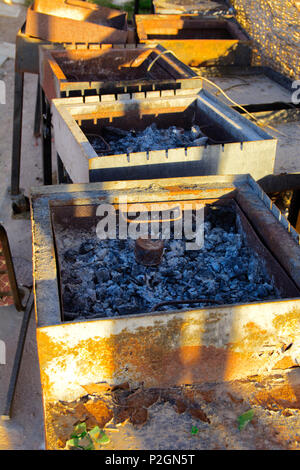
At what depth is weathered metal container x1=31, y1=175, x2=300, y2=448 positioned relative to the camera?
301 centimetres

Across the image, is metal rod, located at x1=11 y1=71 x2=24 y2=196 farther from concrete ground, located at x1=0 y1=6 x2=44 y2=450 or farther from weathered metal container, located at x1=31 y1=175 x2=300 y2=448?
weathered metal container, located at x1=31 y1=175 x2=300 y2=448

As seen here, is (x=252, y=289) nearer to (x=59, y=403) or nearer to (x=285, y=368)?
(x=285, y=368)

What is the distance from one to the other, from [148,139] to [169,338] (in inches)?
113

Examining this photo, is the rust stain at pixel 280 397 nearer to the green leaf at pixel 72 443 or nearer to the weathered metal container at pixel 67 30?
the green leaf at pixel 72 443

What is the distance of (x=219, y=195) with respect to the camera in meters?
4.32

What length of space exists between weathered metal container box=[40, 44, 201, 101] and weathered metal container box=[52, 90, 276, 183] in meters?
0.31

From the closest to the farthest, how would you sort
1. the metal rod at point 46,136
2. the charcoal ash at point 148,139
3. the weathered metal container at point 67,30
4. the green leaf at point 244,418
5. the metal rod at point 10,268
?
the green leaf at point 244,418, the charcoal ash at point 148,139, the metal rod at point 10,268, the metal rod at point 46,136, the weathered metal container at point 67,30

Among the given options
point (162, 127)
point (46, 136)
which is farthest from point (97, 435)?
point (46, 136)

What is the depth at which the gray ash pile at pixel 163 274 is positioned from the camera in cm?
366

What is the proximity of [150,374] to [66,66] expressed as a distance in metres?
4.83

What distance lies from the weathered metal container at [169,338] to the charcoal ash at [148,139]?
1.78 metres

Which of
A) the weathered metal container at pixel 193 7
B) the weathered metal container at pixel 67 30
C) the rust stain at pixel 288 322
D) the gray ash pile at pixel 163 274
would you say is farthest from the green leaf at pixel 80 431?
the weathered metal container at pixel 193 7

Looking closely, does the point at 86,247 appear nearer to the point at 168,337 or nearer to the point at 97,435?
the point at 168,337

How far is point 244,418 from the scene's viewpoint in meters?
3.10
